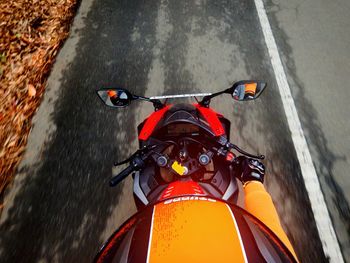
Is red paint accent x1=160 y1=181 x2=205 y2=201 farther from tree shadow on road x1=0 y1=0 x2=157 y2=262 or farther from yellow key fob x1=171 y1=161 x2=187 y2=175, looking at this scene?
tree shadow on road x1=0 y1=0 x2=157 y2=262

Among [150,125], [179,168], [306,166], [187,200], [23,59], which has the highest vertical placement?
[187,200]

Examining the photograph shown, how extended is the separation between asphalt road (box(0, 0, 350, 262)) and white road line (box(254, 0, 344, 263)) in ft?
0.24

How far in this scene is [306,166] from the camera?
3.86m

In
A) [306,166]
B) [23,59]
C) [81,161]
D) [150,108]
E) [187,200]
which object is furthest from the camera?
[23,59]

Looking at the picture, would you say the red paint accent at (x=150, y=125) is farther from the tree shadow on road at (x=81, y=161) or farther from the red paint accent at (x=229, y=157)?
the tree shadow on road at (x=81, y=161)

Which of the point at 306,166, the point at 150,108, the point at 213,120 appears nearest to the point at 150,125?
the point at 213,120

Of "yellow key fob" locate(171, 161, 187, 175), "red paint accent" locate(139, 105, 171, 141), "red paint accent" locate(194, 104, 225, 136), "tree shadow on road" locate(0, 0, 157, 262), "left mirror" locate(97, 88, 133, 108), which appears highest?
"left mirror" locate(97, 88, 133, 108)

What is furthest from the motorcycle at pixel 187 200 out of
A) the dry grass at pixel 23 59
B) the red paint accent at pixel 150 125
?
the dry grass at pixel 23 59

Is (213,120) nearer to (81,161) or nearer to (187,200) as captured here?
(187,200)

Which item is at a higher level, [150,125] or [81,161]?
[150,125]

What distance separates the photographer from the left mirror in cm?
262

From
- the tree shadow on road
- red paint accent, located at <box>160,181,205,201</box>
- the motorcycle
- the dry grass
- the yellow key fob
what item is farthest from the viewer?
the dry grass

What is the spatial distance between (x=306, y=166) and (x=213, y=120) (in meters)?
1.90

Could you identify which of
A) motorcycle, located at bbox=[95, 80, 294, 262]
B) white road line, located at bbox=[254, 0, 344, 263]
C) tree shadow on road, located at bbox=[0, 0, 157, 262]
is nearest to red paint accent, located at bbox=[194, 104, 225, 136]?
motorcycle, located at bbox=[95, 80, 294, 262]
